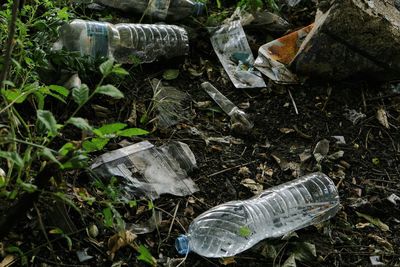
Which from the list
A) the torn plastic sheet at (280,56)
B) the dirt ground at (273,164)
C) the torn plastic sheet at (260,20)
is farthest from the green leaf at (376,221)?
the torn plastic sheet at (260,20)

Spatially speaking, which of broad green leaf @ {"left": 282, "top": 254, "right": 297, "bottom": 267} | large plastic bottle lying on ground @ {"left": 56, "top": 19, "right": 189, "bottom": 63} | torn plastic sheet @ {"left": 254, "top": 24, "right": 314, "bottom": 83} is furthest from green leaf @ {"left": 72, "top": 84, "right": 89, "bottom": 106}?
torn plastic sheet @ {"left": 254, "top": 24, "right": 314, "bottom": 83}

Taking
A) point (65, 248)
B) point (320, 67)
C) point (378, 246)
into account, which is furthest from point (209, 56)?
point (65, 248)

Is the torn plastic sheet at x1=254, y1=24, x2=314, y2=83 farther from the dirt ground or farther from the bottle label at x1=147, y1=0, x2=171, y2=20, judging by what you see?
the bottle label at x1=147, y1=0, x2=171, y2=20

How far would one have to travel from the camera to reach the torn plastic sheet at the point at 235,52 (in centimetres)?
317

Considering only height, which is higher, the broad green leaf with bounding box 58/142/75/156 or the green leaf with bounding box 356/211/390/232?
the broad green leaf with bounding box 58/142/75/156

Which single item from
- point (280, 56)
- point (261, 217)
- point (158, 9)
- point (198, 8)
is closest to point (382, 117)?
point (280, 56)

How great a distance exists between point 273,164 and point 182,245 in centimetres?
77

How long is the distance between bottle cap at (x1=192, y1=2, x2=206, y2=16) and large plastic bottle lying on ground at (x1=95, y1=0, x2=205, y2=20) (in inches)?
1.6

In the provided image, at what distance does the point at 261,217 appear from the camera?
7.66 ft

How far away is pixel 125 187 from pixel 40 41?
772mm

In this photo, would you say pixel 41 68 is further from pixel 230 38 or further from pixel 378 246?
pixel 378 246

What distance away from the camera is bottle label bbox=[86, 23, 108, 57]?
2.82 m

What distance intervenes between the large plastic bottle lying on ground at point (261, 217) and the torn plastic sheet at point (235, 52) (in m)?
0.81

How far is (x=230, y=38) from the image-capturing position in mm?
3324
